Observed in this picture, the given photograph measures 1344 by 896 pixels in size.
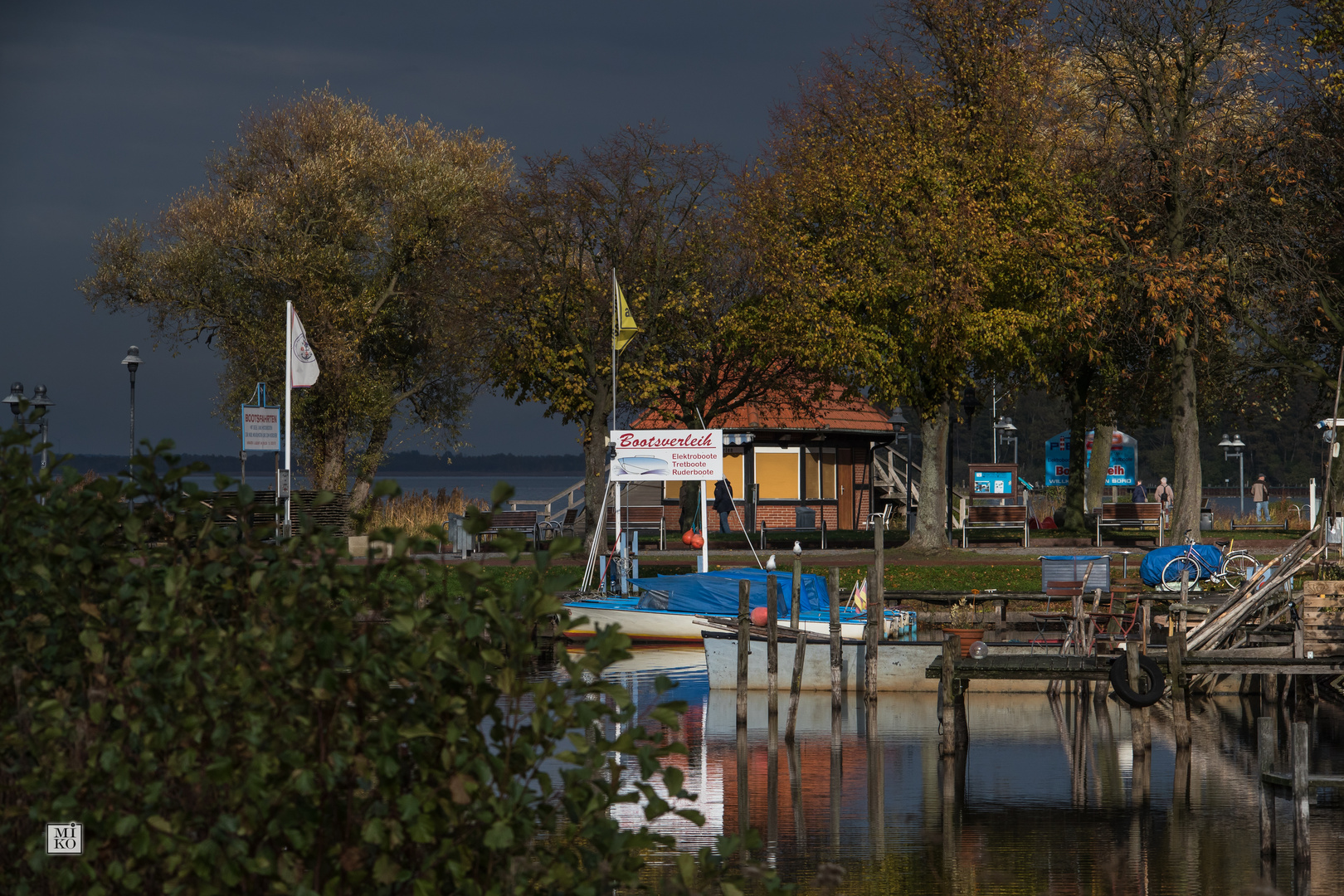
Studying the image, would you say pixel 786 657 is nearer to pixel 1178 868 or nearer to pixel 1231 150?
pixel 1178 868

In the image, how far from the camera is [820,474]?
160ft

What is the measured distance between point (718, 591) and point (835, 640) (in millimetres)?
6418

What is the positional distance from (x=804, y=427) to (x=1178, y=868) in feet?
114

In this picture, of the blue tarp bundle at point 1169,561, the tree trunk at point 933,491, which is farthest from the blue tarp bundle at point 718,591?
the tree trunk at point 933,491

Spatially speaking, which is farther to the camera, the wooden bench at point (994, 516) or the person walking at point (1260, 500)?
the person walking at point (1260, 500)

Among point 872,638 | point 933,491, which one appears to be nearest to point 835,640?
point 872,638

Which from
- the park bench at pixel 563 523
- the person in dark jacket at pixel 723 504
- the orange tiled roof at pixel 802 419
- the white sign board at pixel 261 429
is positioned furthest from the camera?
the person in dark jacket at pixel 723 504

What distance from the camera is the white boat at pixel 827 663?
2133 cm

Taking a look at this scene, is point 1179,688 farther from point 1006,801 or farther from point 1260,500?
point 1260,500

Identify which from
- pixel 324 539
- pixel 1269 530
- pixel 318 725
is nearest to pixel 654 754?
pixel 318 725

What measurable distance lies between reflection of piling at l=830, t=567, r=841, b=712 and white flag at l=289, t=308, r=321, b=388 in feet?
45.2

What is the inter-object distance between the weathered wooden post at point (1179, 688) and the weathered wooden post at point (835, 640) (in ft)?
15.4

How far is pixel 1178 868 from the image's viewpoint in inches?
461

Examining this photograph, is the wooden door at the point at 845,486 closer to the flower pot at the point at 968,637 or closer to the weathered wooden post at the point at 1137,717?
the flower pot at the point at 968,637
